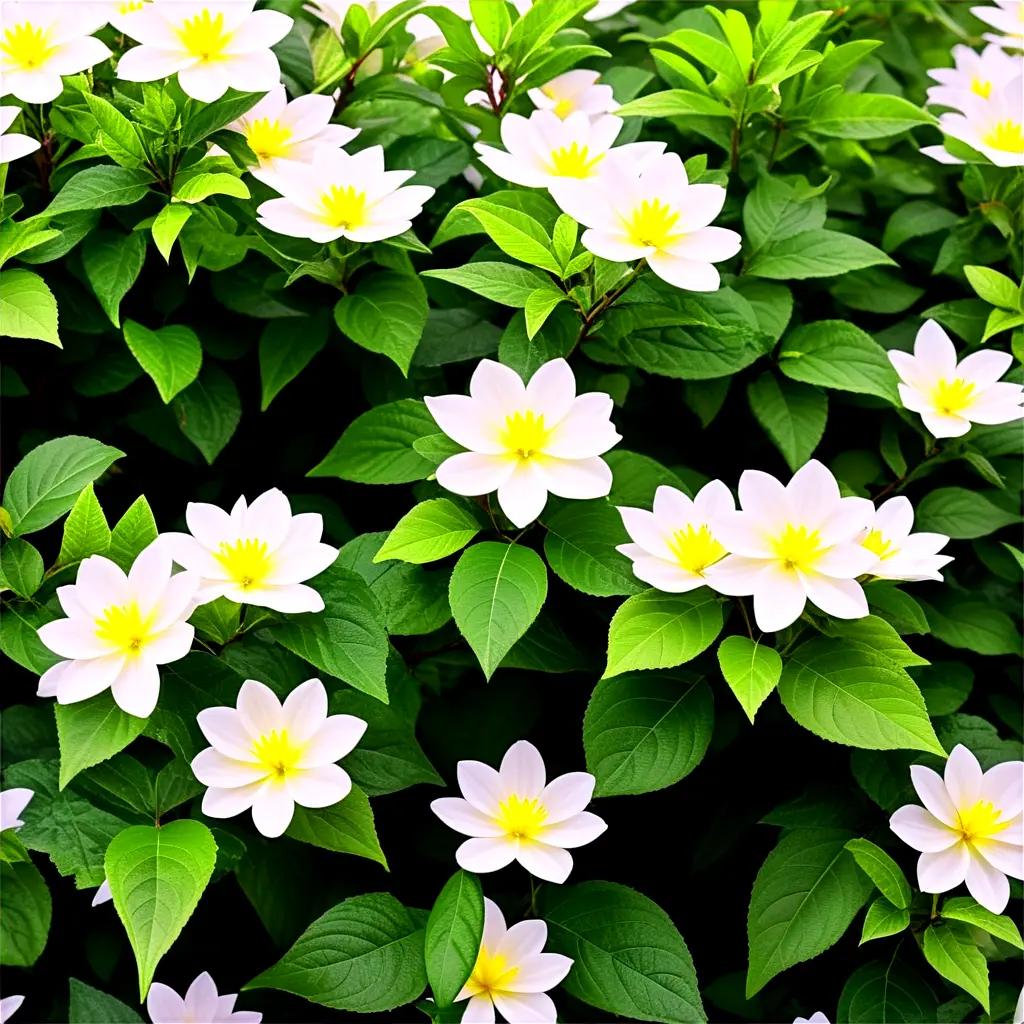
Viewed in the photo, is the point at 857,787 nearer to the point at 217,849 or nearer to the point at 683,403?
the point at 683,403

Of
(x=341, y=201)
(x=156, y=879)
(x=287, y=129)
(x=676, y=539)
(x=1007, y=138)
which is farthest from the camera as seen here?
(x=1007, y=138)

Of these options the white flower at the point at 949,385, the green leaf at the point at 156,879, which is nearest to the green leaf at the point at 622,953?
the green leaf at the point at 156,879

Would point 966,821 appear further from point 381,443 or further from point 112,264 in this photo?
point 112,264

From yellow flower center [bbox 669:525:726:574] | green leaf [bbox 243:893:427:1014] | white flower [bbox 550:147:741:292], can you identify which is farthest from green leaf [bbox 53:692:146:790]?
white flower [bbox 550:147:741:292]

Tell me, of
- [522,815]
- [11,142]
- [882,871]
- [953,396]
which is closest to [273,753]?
[522,815]

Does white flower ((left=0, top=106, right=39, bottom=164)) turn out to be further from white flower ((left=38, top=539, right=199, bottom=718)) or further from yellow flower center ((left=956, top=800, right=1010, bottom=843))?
yellow flower center ((left=956, top=800, right=1010, bottom=843))

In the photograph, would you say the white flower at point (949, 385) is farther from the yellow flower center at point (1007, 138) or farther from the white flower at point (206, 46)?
the white flower at point (206, 46)

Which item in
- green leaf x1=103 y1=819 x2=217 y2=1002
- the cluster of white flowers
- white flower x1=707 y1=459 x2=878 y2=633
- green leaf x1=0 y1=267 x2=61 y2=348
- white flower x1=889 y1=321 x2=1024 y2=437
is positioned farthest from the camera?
the cluster of white flowers

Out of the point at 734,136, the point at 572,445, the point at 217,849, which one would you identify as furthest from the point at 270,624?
the point at 734,136
